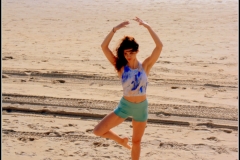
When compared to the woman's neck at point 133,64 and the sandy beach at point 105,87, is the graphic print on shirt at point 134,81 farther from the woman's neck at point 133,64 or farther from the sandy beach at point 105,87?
the sandy beach at point 105,87

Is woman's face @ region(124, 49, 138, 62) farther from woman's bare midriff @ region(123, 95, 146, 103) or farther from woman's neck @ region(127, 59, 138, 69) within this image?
woman's bare midriff @ region(123, 95, 146, 103)

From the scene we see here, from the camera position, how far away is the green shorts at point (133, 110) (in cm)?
573

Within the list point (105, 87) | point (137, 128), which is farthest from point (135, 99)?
point (105, 87)

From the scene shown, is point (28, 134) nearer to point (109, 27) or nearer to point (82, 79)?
point (82, 79)

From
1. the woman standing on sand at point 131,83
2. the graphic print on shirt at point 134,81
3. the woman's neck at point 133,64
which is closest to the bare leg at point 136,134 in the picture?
the woman standing on sand at point 131,83

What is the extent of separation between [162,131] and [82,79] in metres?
3.17

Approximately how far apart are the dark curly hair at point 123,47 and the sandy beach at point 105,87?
65.2 inches

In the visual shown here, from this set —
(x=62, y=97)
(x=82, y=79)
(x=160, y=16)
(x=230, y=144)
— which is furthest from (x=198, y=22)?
(x=230, y=144)

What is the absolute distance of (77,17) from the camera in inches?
692

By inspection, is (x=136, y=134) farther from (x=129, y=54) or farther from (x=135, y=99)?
(x=129, y=54)

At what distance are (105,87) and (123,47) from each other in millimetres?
4274

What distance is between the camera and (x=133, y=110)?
226 inches

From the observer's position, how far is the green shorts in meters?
5.73

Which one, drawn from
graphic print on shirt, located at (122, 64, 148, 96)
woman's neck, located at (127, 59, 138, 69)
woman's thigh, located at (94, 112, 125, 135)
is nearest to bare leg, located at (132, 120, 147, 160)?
woman's thigh, located at (94, 112, 125, 135)
